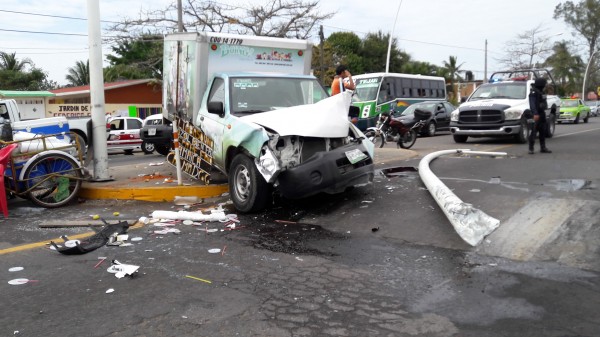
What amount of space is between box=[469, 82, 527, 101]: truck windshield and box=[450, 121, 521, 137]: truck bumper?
4.08ft

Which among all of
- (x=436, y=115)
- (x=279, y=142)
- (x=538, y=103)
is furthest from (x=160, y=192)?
(x=436, y=115)

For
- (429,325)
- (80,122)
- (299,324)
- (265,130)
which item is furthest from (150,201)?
(80,122)

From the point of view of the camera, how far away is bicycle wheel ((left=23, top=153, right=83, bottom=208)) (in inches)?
296

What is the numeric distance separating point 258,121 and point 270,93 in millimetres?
1144

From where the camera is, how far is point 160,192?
802 centimetres

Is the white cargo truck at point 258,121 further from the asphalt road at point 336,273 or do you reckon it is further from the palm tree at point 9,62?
the palm tree at point 9,62

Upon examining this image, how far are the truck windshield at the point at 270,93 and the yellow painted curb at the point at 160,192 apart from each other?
4.87 feet

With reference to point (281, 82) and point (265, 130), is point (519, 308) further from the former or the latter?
point (281, 82)

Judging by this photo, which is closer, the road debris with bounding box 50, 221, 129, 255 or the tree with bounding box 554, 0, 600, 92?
the road debris with bounding box 50, 221, 129, 255

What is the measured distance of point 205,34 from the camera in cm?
820

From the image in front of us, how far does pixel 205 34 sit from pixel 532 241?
5.78 meters

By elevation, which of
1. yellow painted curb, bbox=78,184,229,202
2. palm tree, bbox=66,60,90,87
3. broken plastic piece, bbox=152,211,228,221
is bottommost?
broken plastic piece, bbox=152,211,228,221

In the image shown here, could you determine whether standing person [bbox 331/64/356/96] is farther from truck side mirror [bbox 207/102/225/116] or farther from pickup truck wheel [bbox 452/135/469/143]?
pickup truck wheel [bbox 452/135/469/143]

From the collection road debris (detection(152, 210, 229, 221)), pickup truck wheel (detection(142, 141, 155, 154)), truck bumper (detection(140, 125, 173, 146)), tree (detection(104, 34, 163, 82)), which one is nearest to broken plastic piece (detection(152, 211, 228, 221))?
road debris (detection(152, 210, 229, 221))
